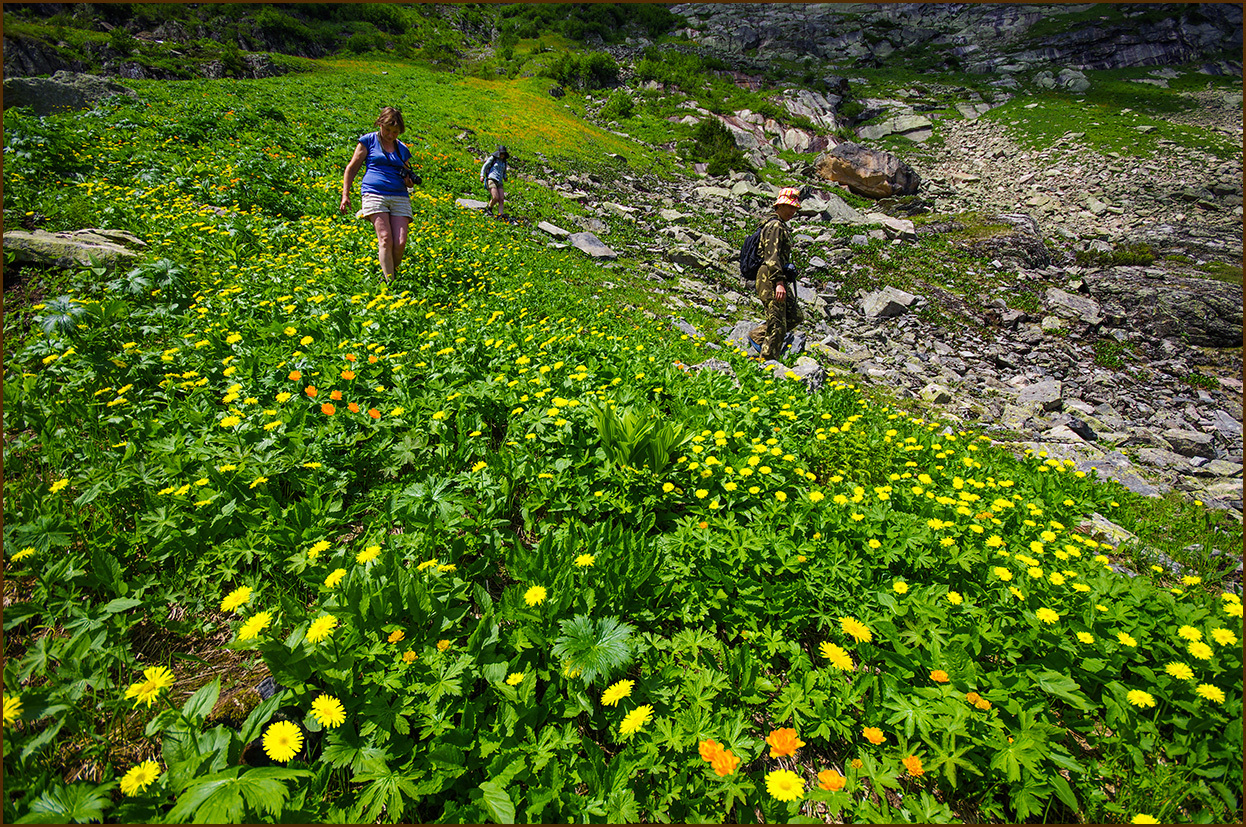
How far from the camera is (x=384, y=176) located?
20.9ft

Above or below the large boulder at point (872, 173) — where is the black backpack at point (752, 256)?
below

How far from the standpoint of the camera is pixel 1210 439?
28.1 ft

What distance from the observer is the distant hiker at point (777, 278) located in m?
7.54

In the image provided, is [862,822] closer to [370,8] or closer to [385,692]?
[385,692]

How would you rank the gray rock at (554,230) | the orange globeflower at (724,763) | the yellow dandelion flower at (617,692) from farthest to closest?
the gray rock at (554,230), the yellow dandelion flower at (617,692), the orange globeflower at (724,763)

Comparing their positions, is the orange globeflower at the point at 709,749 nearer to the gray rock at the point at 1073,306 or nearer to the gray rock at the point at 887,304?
the gray rock at the point at 887,304

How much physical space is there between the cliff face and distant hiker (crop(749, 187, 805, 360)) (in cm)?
5069

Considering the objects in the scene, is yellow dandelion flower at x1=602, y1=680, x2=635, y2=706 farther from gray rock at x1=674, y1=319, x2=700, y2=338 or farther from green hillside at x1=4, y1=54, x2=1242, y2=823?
gray rock at x1=674, y1=319, x2=700, y2=338

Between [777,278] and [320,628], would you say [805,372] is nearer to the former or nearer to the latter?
[777,278]

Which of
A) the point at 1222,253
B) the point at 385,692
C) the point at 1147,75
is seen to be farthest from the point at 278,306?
the point at 1147,75

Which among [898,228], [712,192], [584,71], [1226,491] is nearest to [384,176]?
[1226,491]

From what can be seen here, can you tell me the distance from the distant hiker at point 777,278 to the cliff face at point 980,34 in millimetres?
50689

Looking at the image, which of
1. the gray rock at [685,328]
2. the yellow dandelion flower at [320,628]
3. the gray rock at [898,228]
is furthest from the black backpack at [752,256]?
the gray rock at [898,228]

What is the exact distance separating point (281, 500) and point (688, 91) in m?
44.9
